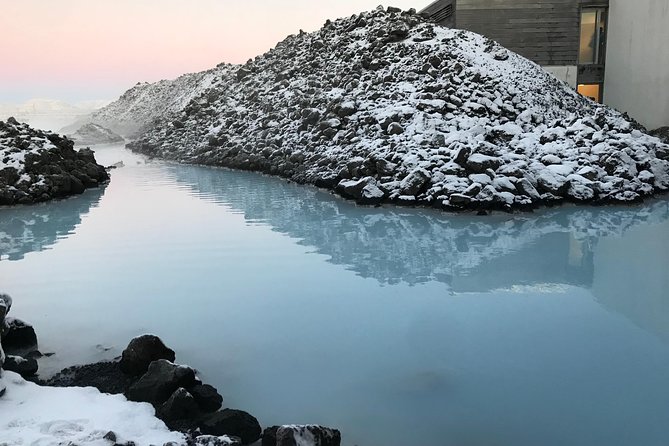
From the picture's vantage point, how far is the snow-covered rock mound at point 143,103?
159 feet

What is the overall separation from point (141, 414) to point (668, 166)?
573 inches

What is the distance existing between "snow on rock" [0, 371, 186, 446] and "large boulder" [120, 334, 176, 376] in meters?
0.38

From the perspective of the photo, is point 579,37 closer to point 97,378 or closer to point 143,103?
point 97,378

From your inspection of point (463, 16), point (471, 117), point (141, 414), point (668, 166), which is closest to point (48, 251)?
point (141, 414)

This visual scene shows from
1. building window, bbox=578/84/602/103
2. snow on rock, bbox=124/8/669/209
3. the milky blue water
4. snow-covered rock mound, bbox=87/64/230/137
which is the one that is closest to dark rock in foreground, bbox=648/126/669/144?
snow on rock, bbox=124/8/669/209

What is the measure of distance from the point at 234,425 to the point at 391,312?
2.67 m

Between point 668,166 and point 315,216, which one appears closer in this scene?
point 315,216

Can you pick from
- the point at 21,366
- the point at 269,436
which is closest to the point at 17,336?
the point at 21,366

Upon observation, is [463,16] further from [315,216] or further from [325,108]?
[315,216]

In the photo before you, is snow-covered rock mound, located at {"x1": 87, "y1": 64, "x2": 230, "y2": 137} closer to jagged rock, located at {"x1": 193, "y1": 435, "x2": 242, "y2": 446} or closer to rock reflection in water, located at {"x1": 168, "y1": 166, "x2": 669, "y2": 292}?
rock reflection in water, located at {"x1": 168, "y1": 166, "x2": 669, "y2": 292}

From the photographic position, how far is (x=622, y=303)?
6.13m

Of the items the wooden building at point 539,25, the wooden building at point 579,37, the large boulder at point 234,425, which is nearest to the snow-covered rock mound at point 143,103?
the wooden building at point 539,25

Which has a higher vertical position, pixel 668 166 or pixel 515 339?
pixel 668 166

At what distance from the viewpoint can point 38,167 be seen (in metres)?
15.2
